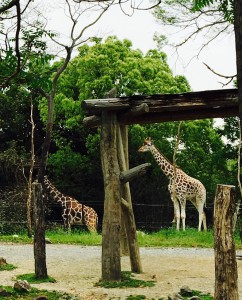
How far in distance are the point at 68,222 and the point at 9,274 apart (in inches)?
A: 321

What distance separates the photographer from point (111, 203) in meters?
9.12

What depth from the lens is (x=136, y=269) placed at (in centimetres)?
998

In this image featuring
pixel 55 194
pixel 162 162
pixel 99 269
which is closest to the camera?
pixel 99 269

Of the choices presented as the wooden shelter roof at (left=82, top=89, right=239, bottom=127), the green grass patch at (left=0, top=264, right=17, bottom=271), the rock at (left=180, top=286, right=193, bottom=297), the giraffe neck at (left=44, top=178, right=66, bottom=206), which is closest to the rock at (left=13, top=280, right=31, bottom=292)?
the rock at (left=180, top=286, right=193, bottom=297)

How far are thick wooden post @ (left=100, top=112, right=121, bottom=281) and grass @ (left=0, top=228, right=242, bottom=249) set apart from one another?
5.54m

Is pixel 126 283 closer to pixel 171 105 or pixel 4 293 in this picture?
pixel 4 293

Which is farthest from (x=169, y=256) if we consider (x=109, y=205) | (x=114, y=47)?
(x=114, y=47)

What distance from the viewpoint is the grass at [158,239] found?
1477 centimetres

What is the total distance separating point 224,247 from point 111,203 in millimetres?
3423

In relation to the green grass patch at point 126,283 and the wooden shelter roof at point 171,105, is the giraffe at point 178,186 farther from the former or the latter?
the green grass patch at point 126,283

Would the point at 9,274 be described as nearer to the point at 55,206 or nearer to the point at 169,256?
the point at 169,256

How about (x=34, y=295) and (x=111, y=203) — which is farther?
(x=111, y=203)

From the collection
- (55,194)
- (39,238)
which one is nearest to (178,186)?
(55,194)

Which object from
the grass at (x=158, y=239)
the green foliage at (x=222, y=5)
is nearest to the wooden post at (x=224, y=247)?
the green foliage at (x=222, y=5)
